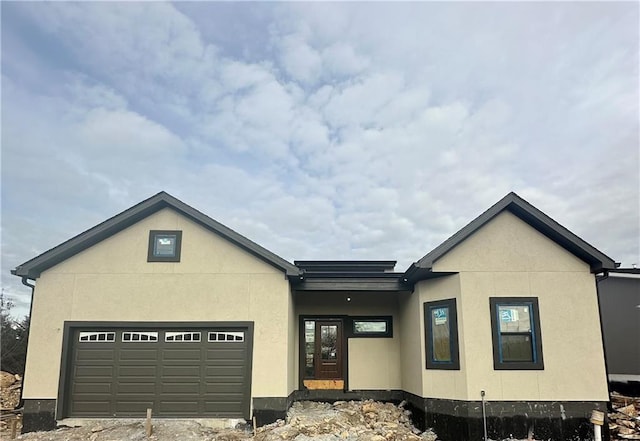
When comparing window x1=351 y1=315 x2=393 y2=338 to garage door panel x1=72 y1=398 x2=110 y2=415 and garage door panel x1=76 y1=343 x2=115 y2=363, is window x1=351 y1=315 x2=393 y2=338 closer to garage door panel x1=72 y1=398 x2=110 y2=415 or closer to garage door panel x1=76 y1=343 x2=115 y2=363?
garage door panel x1=76 y1=343 x2=115 y2=363

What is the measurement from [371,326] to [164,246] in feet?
20.0

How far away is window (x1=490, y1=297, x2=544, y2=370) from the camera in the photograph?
892 centimetres

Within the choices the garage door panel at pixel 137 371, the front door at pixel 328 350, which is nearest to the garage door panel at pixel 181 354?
the garage door panel at pixel 137 371

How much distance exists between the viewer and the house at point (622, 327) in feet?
41.4

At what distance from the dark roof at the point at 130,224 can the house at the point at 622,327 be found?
31.9ft

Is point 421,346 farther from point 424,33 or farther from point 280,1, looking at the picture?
point 280,1

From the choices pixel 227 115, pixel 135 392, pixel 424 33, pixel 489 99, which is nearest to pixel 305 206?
pixel 227 115

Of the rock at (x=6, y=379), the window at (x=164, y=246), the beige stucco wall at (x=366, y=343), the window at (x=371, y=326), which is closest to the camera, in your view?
the window at (x=164, y=246)

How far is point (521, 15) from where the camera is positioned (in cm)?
1081

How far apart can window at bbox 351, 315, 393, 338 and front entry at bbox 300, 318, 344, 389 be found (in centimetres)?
43

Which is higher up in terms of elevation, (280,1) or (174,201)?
(280,1)

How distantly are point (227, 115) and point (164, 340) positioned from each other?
7887mm

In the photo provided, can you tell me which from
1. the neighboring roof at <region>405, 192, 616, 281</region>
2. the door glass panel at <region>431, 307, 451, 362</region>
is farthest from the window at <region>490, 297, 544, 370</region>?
the neighboring roof at <region>405, 192, 616, 281</region>

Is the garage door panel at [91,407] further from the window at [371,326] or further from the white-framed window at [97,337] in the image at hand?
the window at [371,326]
